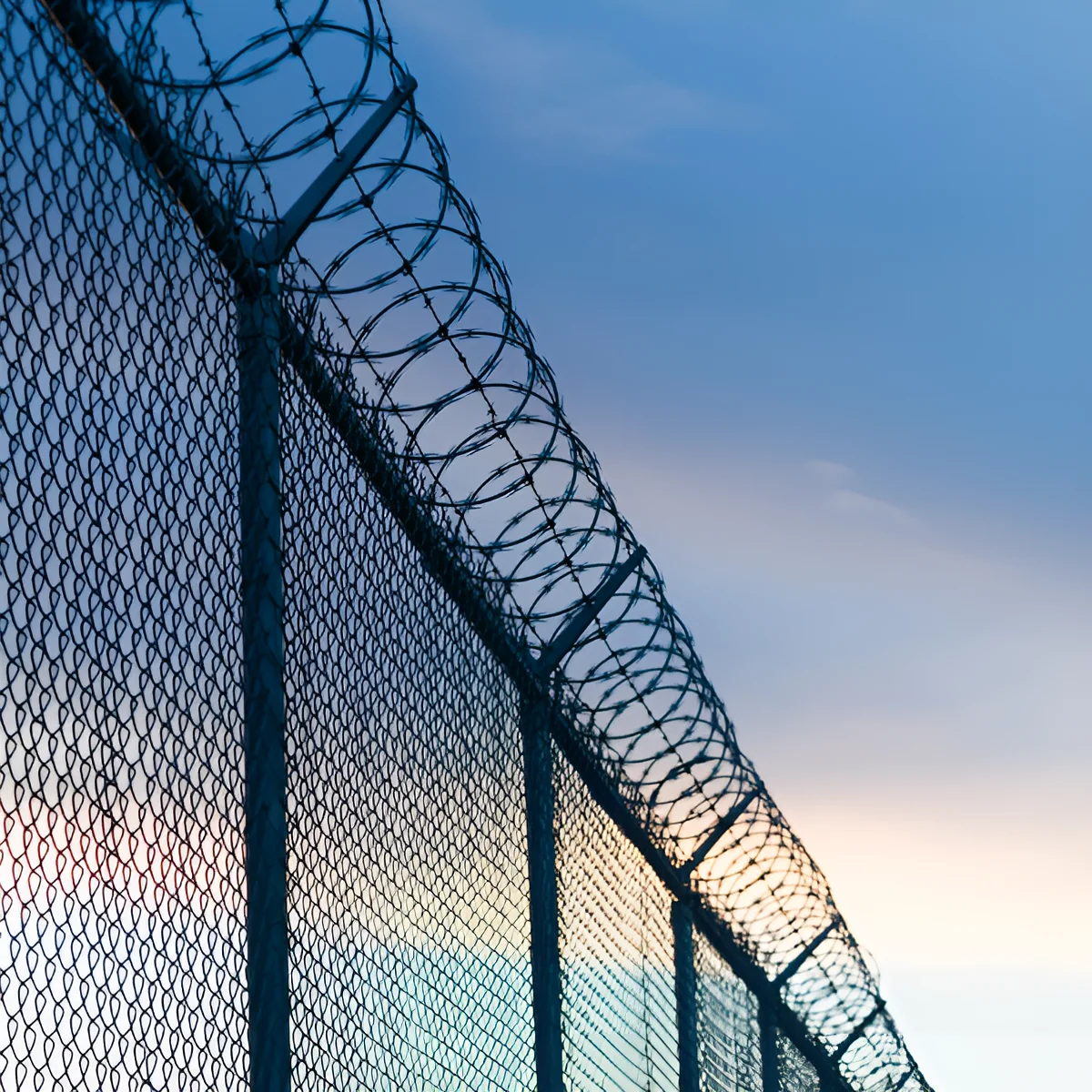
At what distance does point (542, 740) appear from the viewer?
4328 mm

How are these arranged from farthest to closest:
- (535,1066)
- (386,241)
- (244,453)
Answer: (535,1066), (386,241), (244,453)

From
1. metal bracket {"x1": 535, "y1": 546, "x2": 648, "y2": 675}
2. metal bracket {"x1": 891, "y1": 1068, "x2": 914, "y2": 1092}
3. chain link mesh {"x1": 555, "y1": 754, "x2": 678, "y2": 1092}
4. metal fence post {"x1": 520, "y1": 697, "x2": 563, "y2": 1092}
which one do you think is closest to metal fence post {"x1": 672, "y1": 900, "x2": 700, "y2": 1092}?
chain link mesh {"x1": 555, "y1": 754, "x2": 678, "y2": 1092}

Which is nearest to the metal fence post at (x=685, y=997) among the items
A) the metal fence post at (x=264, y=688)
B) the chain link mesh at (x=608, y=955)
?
the chain link mesh at (x=608, y=955)

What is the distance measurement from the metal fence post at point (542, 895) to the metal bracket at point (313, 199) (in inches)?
73.3

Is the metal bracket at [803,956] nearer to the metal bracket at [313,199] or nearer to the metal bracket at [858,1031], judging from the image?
the metal bracket at [858,1031]

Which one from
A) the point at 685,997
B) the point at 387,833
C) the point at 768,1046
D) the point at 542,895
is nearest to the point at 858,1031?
the point at 768,1046

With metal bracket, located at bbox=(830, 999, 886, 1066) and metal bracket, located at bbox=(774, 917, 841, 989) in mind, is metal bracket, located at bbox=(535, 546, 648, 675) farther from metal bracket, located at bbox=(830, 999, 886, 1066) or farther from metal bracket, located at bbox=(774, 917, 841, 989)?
metal bracket, located at bbox=(830, 999, 886, 1066)

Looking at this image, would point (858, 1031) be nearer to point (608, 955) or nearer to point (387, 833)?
point (608, 955)

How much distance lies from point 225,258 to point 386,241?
597 millimetres

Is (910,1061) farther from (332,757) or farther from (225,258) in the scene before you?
(225,258)

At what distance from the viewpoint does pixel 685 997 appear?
5848 mm

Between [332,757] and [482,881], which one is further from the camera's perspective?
[482,881]

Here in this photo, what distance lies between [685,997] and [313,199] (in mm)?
3976

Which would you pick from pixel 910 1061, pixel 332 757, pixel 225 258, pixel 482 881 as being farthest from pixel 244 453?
pixel 910 1061
